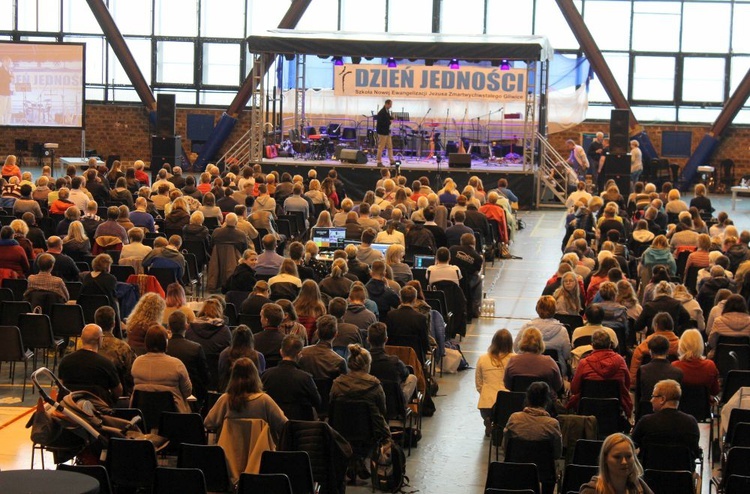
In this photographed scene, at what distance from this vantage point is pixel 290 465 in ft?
24.2

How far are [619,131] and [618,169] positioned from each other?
79 cm

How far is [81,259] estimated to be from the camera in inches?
559

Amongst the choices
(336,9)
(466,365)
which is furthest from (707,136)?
(466,365)

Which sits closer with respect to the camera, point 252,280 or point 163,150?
point 252,280

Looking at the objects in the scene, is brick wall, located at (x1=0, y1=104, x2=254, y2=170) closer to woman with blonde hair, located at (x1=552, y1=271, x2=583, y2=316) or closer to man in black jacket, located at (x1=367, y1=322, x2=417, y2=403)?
woman with blonde hair, located at (x1=552, y1=271, x2=583, y2=316)

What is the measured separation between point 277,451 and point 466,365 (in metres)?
5.49

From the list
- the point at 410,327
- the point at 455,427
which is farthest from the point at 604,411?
the point at 410,327

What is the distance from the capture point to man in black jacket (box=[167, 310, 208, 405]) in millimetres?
9172

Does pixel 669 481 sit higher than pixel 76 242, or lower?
lower

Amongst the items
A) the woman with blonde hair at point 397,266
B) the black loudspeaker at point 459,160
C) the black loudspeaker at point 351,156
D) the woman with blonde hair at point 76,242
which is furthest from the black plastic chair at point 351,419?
the black loudspeaker at point 351,156

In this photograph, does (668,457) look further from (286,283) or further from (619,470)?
(286,283)

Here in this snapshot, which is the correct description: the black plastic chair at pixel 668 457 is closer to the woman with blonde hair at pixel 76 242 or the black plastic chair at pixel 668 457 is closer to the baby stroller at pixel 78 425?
the baby stroller at pixel 78 425

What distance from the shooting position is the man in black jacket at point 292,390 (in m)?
8.42

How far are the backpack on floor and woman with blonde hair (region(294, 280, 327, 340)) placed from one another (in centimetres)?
206
